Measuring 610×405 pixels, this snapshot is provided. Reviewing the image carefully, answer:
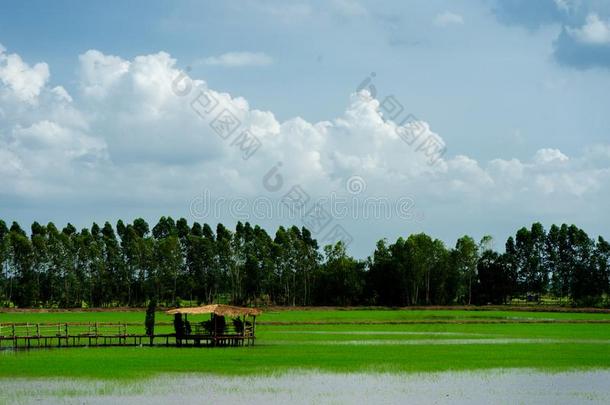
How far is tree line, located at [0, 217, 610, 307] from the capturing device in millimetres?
116938

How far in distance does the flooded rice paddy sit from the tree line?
3414 inches

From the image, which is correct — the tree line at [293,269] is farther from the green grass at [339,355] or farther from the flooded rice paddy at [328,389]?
the flooded rice paddy at [328,389]

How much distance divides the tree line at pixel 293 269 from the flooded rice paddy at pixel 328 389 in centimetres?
8672

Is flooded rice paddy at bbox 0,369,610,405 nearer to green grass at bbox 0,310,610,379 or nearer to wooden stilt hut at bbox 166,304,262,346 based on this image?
green grass at bbox 0,310,610,379

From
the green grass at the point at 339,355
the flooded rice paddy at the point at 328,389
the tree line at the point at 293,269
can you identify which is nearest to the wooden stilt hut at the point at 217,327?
the green grass at the point at 339,355

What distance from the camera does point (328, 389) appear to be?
2908 cm

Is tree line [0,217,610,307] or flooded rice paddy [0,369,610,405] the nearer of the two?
flooded rice paddy [0,369,610,405]

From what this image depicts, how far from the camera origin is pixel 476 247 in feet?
406

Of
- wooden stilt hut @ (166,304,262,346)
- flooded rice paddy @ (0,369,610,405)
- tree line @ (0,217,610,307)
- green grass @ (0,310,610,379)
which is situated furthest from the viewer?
tree line @ (0,217,610,307)

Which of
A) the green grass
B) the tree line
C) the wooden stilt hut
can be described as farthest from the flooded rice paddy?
the tree line

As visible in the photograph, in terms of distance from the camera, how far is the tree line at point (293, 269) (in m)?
117

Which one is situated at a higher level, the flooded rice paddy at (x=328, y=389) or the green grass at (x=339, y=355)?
the flooded rice paddy at (x=328, y=389)

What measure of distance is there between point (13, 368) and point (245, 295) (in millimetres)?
94190

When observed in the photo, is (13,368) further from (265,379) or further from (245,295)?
(245,295)
